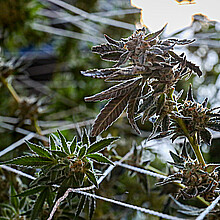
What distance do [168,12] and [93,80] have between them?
1.54ft

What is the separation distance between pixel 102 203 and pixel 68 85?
550mm

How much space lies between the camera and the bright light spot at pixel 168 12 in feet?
1.74

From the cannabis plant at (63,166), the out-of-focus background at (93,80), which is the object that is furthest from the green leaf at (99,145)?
the out-of-focus background at (93,80)

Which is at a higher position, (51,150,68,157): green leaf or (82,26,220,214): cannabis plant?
(82,26,220,214): cannabis plant

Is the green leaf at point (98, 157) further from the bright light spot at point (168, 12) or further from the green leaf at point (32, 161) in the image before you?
the bright light spot at point (168, 12)

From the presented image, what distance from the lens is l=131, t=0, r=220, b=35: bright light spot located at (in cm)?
53

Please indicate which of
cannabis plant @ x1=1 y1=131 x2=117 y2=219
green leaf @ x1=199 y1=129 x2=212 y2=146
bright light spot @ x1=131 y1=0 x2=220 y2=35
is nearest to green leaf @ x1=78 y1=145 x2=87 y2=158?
cannabis plant @ x1=1 y1=131 x2=117 y2=219

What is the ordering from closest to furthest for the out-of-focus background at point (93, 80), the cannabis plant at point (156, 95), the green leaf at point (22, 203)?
the cannabis plant at point (156, 95) < the green leaf at point (22, 203) < the out-of-focus background at point (93, 80)

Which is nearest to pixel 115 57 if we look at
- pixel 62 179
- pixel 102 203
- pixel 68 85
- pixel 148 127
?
pixel 62 179

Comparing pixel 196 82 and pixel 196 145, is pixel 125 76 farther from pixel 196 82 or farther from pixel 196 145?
pixel 196 82

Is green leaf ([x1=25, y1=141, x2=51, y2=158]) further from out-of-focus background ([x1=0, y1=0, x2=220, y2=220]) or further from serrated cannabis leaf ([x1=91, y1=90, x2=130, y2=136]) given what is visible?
out-of-focus background ([x1=0, y1=0, x2=220, y2=220])

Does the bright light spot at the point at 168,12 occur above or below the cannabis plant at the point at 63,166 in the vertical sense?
above

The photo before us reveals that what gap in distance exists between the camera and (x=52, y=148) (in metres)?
0.33

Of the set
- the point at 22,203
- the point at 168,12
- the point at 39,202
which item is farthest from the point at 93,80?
the point at 39,202
